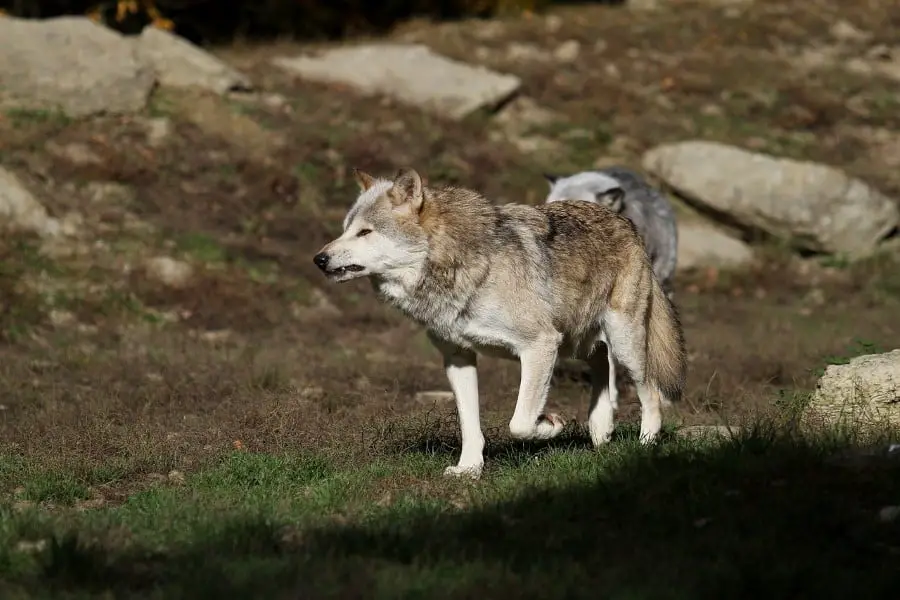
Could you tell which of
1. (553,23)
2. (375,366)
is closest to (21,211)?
(375,366)

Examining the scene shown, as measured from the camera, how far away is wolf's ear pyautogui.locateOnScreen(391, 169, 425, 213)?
781 cm

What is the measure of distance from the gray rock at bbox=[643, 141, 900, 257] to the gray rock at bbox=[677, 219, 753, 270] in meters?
0.56


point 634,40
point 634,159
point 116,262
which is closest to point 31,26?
point 116,262

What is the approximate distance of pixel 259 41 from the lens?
24.6 meters

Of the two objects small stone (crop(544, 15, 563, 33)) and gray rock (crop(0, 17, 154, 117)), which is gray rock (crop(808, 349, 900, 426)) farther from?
small stone (crop(544, 15, 563, 33))

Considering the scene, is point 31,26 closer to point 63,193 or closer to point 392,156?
point 63,193

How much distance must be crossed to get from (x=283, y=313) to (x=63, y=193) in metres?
3.57

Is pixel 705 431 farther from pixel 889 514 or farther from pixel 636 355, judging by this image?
pixel 889 514

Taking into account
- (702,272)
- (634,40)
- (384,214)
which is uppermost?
(384,214)

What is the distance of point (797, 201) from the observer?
19.4 m

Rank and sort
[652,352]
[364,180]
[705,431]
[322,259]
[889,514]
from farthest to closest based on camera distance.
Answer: [652,352] < [705,431] < [364,180] < [322,259] < [889,514]

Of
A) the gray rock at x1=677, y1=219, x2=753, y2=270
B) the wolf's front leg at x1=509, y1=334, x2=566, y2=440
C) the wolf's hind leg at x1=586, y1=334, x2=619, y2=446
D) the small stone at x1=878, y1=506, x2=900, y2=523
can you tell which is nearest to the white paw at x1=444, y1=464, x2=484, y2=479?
the wolf's front leg at x1=509, y1=334, x2=566, y2=440

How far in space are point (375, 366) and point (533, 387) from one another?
5016mm

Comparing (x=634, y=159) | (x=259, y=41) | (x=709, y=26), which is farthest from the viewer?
(x=709, y=26)
